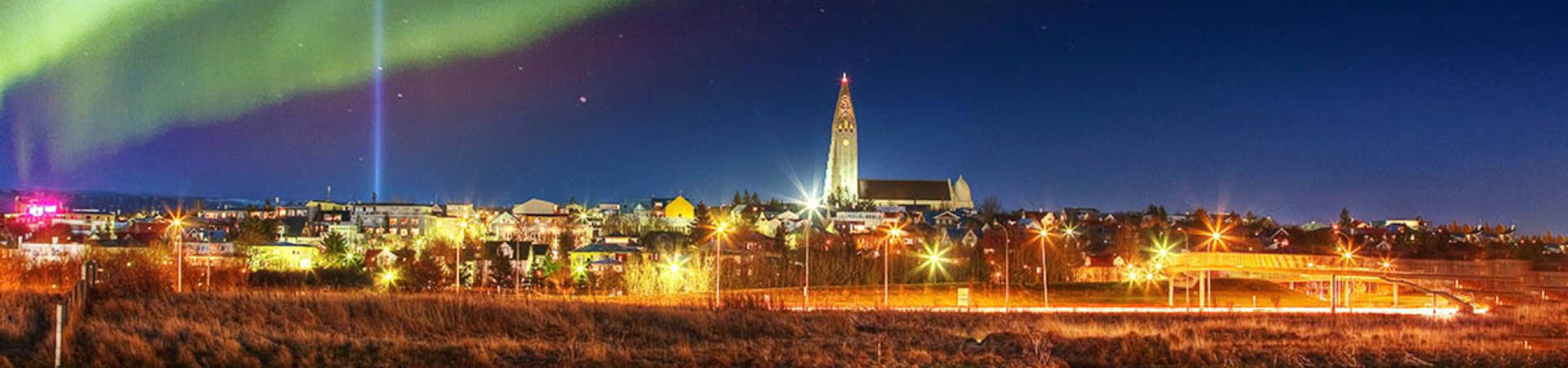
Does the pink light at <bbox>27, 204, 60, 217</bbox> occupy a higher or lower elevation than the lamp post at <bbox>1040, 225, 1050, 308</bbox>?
higher

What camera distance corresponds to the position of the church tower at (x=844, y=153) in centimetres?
13762

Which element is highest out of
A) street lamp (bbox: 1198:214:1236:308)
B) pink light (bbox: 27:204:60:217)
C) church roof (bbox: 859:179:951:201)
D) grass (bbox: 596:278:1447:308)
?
church roof (bbox: 859:179:951:201)

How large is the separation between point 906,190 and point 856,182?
6456 millimetres

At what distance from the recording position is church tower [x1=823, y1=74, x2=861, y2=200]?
452ft

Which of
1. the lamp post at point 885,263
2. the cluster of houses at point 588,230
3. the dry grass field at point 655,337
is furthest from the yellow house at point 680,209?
the dry grass field at point 655,337

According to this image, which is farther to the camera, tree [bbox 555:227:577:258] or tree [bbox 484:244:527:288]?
tree [bbox 555:227:577:258]

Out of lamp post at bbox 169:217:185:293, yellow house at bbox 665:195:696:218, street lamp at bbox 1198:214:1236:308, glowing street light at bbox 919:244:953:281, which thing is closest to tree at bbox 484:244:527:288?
lamp post at bbox 169:217:185:293

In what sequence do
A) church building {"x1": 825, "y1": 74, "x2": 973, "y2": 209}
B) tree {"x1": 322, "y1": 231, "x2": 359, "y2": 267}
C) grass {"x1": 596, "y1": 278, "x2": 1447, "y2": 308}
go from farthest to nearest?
church building {"x1": 825, "y1": 74, "x2": 973, "y2": 209}, tree {"x1": 322, "y1": 231, "x2": 359, "y2": 267}, grass {"x1": 596, "y1": 278, "x2": 1447, "y2": 308}

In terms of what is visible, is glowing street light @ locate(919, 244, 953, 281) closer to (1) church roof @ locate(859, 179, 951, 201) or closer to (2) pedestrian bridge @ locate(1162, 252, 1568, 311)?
(2) pedestrian bridge @ locate(1162, 252, 1568, 311)

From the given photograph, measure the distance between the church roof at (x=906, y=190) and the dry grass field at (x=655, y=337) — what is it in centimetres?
11136

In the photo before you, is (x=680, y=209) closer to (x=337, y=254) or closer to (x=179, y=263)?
(x=337, y=254)

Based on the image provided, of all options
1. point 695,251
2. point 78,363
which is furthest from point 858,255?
point 78,363

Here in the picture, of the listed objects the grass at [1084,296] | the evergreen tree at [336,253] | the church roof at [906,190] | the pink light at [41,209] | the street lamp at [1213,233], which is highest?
the church roof at [906,190]

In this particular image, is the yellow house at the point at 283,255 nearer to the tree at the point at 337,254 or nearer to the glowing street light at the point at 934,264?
the tree at the point at 337,254
